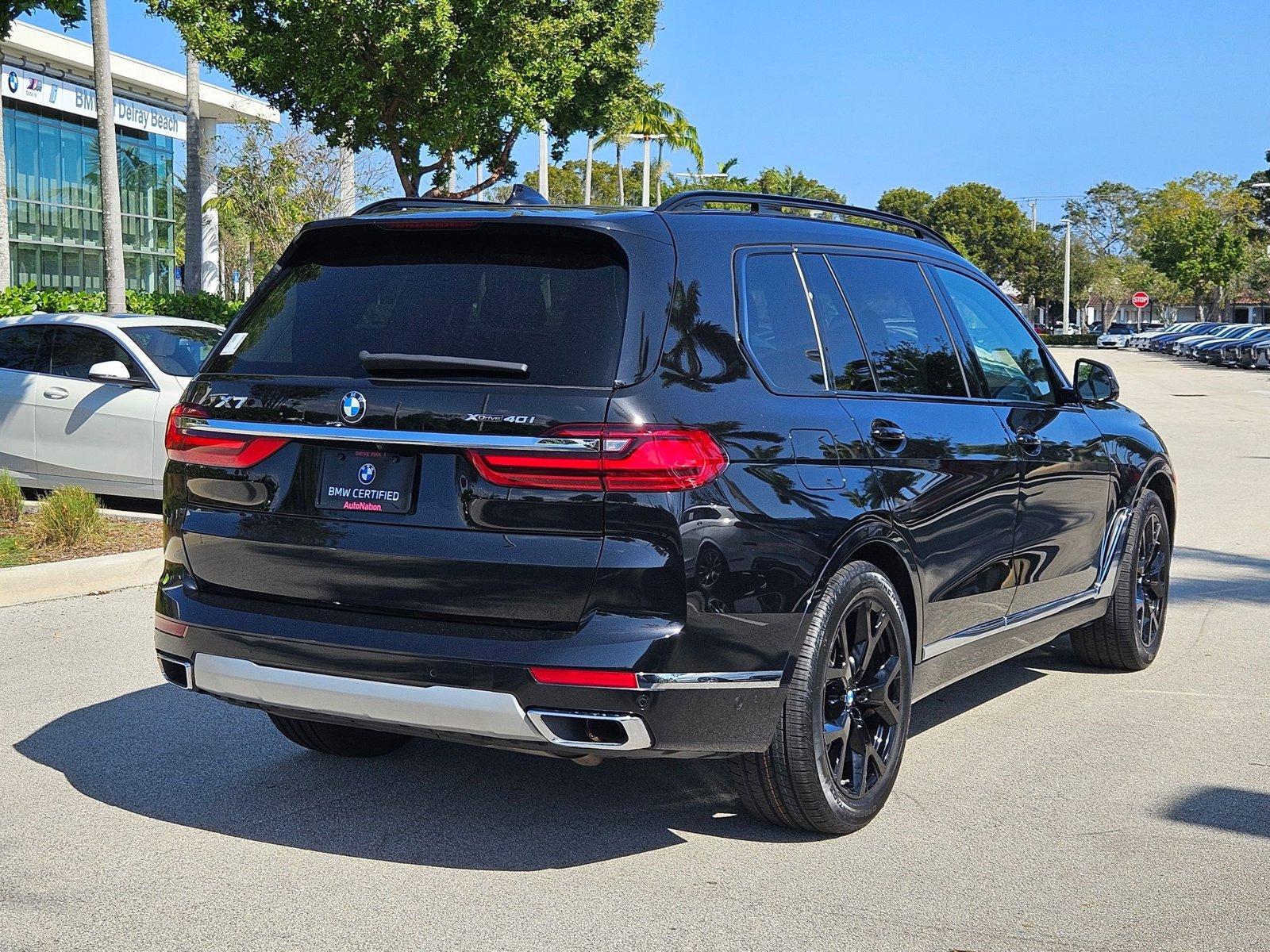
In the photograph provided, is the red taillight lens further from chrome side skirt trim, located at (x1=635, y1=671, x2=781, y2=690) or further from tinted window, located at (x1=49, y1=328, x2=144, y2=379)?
tinted window, located at (x1=49, y1=328, x2=144, y2=379)

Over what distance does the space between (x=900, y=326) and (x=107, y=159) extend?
1539cm

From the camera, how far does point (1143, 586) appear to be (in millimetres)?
7141

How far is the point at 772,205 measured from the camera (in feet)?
16.9

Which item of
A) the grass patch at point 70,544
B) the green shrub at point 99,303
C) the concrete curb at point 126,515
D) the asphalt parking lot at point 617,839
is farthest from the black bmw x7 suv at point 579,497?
the green shrub at point 99,303

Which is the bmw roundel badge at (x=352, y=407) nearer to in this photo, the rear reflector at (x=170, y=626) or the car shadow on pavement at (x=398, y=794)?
the rear reflector at (x=170, y=626)

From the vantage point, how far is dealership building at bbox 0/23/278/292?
4366 centimetres

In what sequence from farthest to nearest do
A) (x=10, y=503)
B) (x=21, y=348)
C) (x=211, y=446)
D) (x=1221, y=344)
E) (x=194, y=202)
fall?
(x=1221, y=344), (x=194, y=202), (x=21, y=348), (x=10, y=503), (x=211, y=446)

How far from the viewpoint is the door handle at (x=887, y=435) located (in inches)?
190

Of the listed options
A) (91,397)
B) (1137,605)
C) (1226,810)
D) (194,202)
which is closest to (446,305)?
(1226,810)

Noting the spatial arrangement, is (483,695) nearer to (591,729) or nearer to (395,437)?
(591,729)

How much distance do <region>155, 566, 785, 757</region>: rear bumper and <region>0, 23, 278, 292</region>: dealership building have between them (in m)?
37.5

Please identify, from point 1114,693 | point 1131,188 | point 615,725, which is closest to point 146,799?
point 615,725

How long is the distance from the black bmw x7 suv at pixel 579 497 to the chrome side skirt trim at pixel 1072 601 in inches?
7.0

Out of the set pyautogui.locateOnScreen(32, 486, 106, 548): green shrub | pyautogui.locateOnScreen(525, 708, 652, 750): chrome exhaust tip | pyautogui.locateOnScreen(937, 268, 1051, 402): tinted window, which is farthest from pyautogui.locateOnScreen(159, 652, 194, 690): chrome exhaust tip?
pyautogui.locateOnScreen(32, 486, 106, 548): green shrub
